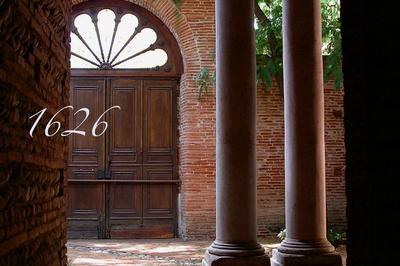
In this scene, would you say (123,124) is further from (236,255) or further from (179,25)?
(236,255)

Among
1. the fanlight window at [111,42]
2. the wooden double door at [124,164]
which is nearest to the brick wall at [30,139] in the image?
the wooden double door at [124,164]

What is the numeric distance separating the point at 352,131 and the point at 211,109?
9199mm

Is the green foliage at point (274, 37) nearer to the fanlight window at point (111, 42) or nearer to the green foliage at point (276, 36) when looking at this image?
the green foliage at point (276, 36)

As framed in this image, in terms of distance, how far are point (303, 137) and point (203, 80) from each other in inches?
214

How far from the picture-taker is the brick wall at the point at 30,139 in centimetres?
250

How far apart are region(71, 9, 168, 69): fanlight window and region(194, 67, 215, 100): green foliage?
1.05m

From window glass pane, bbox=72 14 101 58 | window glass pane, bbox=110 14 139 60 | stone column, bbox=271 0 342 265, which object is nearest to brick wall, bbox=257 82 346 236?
window glass pane, bbox=110 14 139 60

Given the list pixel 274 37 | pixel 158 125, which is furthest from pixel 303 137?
pixel 158 125

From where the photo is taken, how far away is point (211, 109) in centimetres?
1149

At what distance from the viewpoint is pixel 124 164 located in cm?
1173

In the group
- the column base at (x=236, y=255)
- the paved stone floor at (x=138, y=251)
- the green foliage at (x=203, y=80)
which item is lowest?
the paved stone floor at (x=138, y=251)

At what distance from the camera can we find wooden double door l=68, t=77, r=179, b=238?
11.6m

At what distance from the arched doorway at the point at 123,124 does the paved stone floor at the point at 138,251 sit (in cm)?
69

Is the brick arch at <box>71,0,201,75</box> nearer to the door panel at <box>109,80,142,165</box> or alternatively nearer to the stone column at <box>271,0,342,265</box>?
the door panel at <box>109,80,142,165</box>
